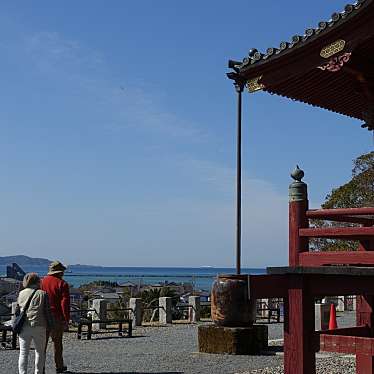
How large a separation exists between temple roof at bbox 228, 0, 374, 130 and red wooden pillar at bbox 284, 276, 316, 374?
8.06 feet

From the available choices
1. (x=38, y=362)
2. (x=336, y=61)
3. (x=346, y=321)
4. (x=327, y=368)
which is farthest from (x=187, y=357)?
(x=346, y=321)

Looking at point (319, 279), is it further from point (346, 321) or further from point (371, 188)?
point (371, 188)

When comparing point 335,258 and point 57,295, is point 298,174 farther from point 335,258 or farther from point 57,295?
point 57,295

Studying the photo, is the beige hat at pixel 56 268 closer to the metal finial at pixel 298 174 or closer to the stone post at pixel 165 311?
the metal finial at pixel 298 174

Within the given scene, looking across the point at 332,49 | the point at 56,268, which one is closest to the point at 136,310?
the point at 56,268

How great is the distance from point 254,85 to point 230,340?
6888mm

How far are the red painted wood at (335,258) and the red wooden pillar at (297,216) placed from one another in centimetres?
10

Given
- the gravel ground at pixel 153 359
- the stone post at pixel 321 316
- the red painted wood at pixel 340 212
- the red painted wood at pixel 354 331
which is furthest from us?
the stone post at pixel 321 316

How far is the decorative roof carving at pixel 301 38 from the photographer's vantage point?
755 centimetres

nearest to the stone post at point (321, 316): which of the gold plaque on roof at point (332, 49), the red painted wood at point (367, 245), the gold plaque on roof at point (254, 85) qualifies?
the red painted wood at point (367, 245)

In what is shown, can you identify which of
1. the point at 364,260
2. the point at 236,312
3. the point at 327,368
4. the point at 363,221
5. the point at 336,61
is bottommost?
the point at 327,368

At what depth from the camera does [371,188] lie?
24578 millimetres

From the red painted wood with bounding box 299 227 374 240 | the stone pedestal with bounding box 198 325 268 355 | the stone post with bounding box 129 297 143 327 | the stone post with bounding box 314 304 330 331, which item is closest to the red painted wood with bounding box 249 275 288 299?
the red painted wood with bounding box 299 227 374 240

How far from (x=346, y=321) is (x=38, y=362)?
50.0 ft
